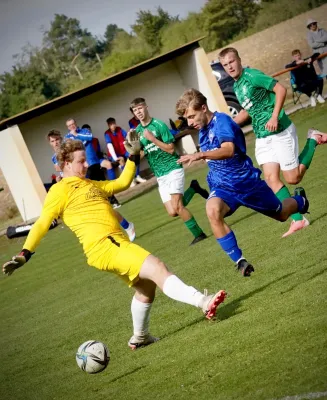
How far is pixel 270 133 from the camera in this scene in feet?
33.6

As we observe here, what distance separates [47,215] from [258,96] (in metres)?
3.77

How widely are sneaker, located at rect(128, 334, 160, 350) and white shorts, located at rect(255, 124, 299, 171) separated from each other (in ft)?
11.5

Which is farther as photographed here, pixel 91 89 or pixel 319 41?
pixel 319 41

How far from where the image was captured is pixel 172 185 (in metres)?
12.9

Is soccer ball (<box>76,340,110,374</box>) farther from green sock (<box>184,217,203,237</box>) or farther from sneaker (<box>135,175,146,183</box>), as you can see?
sneaker (<box>135,175,146,183</box>)

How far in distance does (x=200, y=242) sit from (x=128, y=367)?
5.87m

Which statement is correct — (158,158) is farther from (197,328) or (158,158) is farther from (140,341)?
(197,328)

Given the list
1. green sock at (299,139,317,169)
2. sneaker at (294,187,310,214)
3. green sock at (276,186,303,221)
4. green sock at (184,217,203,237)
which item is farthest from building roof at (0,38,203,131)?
sneaker at (294,187,310,214)

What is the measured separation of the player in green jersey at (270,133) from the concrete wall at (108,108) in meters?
16.6

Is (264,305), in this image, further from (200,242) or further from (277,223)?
(200,242)

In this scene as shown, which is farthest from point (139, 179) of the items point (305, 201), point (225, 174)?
point (225, 174)

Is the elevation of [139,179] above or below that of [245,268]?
below

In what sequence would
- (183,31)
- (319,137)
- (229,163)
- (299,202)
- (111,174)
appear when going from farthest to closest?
(183,31) < (111,174) < (319,137) < (299,202) < (229,163)

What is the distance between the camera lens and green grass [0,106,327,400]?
18.5 ft
